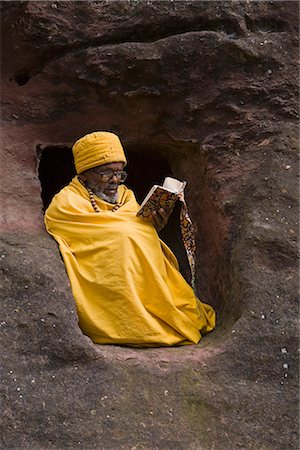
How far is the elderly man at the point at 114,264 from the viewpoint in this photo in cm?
356

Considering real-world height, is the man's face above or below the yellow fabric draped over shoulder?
above

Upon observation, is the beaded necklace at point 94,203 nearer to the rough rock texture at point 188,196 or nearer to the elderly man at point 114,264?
the elderly man at point 114,264

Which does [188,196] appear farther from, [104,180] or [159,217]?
[104,180]

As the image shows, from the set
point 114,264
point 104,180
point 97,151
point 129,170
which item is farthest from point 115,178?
point 129,170

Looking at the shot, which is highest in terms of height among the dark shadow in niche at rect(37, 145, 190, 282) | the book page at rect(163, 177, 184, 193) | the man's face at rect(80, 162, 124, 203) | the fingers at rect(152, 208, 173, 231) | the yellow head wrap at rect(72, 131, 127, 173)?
the yellow head wrap at rect(72, 131, 127, 173)

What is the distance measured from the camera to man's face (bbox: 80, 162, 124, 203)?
160 inches

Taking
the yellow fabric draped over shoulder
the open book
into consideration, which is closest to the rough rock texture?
the yellow fabric draped over shoulder

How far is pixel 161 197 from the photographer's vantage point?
155 inches

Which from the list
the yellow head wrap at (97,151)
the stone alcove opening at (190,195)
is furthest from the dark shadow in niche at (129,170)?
the yellow head wrap at (97,151)

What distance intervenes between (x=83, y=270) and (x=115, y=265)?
201 mm

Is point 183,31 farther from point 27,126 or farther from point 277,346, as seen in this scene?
point 277,346

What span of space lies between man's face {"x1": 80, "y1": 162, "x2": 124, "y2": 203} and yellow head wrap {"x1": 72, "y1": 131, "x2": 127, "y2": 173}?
5 cm

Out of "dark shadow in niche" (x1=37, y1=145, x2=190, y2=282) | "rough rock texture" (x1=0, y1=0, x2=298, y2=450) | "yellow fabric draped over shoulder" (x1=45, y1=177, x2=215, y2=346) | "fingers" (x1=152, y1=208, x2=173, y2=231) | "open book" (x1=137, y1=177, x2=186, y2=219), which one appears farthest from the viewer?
"dark shadow in niche" (x1=37, y1=145, x2=190, y2=282)

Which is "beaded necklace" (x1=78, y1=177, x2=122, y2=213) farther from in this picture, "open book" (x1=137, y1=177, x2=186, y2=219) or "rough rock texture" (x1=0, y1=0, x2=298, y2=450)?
"rough rock texture" (x1=0, y1=0, x2=298, y2=450)
